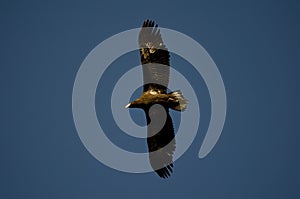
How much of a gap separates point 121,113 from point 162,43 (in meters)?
9.10

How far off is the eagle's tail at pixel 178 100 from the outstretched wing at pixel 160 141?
1.65ft

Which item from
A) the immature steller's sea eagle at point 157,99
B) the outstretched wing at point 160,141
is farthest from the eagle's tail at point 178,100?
the outstretched wing at point 160,141

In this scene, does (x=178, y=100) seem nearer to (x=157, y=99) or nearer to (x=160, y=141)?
(x=157, y=99)

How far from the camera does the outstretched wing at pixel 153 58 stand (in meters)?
13.7

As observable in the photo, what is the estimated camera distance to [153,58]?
13.8m

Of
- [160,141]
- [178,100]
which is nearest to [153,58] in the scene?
[178,100]

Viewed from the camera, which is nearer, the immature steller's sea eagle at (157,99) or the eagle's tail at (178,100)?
the eagle's tail at (178,100)

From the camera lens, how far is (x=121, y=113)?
22.4m

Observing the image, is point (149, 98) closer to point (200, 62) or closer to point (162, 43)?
point (162, 43)

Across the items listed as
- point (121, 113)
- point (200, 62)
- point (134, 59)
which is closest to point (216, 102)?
point (200, 62)

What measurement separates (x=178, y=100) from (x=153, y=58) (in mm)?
1375

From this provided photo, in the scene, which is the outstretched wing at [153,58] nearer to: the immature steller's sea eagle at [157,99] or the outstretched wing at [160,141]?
the immature steller's sea eagle at [157,99]

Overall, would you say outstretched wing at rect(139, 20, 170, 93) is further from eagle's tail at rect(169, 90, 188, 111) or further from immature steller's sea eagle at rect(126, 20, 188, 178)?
eagle's tail at rect(169, 90, 188, 111)

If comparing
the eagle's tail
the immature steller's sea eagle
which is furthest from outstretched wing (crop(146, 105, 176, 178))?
the eagle's tail
